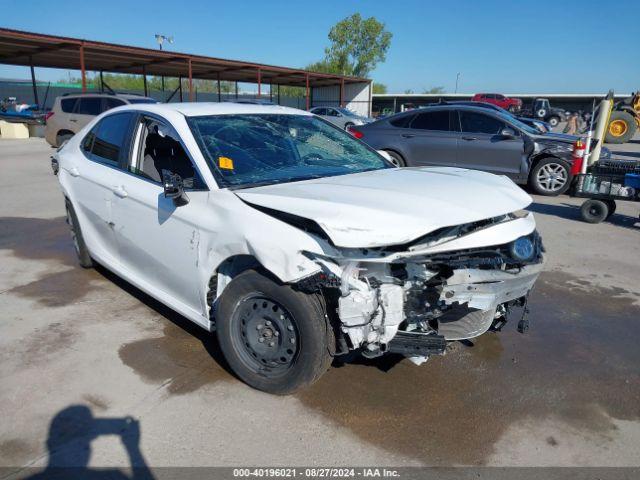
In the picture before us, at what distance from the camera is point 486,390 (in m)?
3.29

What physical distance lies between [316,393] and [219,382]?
0.65 metres

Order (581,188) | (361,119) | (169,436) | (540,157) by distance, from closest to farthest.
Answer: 1. (169,436)
2. (581,188)
3. (540,157)
4. (361,119)

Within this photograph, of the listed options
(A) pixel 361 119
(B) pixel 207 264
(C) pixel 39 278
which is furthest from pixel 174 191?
(A) pixel 361 119

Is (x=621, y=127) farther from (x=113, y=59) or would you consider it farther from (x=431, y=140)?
(x=113, y=59)

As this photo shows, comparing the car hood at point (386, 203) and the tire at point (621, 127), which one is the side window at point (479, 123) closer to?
the car hood at point (386, 203)

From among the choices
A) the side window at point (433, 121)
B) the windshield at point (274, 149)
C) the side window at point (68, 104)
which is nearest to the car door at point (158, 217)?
the windshield at point (274, 149)

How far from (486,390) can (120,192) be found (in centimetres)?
306

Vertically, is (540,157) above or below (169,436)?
above

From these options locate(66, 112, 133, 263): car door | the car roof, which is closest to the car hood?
the car roof

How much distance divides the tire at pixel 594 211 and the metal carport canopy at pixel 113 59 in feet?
63.2

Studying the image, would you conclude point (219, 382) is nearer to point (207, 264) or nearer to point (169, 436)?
point (169, 436)

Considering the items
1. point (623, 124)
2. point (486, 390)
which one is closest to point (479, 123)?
point (486, 390)

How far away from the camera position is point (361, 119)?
26203 mm

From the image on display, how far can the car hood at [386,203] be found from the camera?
2623 millimetres
